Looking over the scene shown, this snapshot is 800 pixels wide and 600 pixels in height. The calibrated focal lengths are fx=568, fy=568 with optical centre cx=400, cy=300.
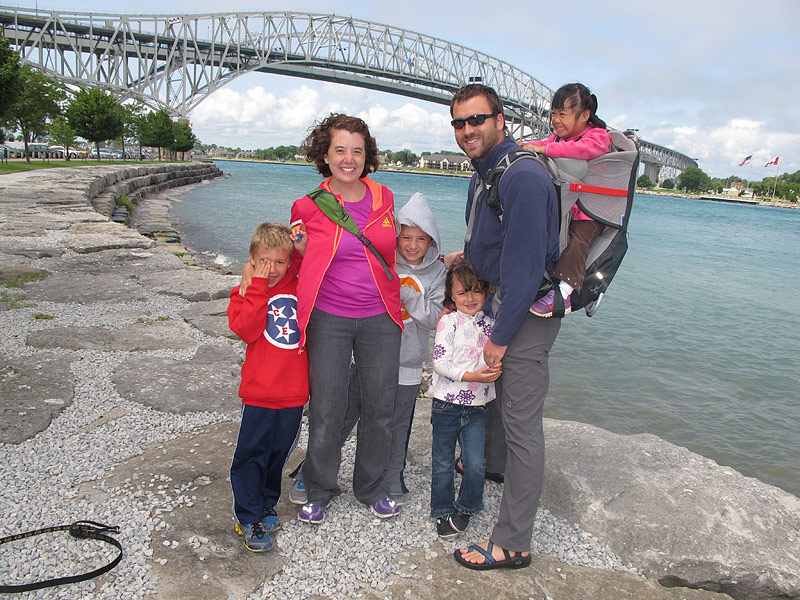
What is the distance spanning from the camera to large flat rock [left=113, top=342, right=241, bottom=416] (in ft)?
12.6

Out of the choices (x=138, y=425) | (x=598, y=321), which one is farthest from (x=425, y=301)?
(x=598, y=321)

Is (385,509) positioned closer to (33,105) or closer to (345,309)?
(345,309)

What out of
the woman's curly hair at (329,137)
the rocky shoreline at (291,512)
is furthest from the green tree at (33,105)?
the woman's curly hair at (329,137)

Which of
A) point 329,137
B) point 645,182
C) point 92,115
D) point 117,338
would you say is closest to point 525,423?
point 329,137

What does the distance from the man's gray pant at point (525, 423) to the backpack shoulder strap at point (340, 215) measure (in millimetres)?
707

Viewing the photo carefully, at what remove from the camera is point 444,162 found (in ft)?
529

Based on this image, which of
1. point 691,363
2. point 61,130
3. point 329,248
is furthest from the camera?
point 61,130

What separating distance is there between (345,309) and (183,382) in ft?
6.98

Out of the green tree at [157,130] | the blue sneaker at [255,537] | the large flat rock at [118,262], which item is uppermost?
the green tree at [157,130]

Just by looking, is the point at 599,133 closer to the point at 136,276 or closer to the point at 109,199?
the point at 136,276

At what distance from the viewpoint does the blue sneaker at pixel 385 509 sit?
2.76 metres

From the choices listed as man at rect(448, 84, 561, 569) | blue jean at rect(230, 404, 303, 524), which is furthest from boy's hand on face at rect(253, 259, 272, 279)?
man at rect(448, 84, 561, 569)

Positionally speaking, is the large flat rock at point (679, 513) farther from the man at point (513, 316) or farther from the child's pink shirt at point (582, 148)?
the child's pink shirt at point (582, 148)

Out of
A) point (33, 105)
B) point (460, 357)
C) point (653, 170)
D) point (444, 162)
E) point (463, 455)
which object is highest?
point (444, 162)
